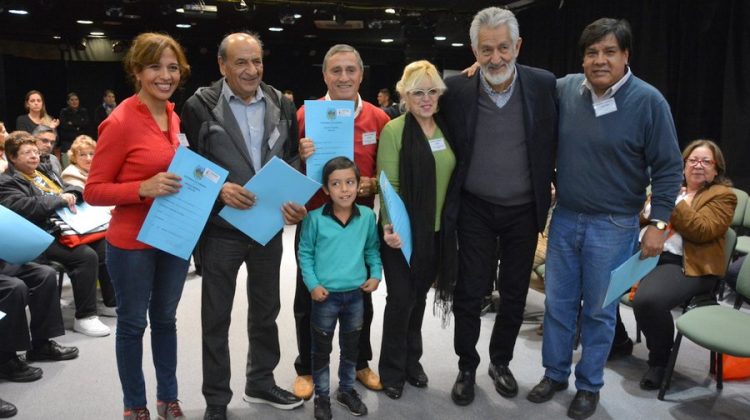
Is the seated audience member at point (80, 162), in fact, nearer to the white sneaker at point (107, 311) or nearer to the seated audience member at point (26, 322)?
the white sneaker at point (107, 311)

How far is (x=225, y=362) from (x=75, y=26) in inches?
491

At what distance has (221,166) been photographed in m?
2.36

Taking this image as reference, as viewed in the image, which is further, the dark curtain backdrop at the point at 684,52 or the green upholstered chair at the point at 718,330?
the dark curtain backdrop at the point at 684,52

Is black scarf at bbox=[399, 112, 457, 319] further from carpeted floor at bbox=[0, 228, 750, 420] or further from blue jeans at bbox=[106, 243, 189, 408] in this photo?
blue jeans at bbox=[106, 243, 189, 408]

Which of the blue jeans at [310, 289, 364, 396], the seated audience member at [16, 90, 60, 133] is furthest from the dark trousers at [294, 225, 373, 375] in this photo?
the seated audience member at [16, 90, 60, 133]

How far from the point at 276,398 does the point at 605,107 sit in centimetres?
201

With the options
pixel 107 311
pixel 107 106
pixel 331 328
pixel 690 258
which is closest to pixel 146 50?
pixel 331 328

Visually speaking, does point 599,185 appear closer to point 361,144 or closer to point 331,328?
point 361,144

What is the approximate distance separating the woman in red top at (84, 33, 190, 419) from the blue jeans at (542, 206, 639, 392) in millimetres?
1731

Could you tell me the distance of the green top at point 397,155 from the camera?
103 inches

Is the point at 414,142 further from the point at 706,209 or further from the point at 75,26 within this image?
the point at 75,26

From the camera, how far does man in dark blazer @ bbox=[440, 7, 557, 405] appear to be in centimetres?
256

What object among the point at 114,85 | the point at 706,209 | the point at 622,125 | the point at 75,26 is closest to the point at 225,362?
the point at 622,125

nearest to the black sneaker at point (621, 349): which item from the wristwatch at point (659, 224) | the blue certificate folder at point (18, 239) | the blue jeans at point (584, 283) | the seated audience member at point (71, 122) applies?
the blue jeans at point (584, 283)
